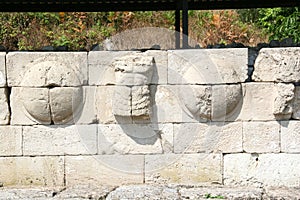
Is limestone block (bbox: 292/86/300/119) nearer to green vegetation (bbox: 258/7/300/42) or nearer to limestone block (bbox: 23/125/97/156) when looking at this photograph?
limestone block (bbox: 23/125/97/156)

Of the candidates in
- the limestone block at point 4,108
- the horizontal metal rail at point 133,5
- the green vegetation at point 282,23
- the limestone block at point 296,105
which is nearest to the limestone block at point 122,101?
the limestone block at point 4,108

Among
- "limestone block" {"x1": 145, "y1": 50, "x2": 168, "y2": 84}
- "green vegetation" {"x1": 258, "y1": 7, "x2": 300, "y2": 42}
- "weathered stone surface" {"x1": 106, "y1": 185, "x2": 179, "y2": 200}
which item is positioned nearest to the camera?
"weathered stone surface" {"x1": 106, "y1": 185, "x2": 179, "y2": 200}

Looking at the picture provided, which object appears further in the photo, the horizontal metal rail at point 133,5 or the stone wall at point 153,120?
the horizontal metal rail at point 133,5

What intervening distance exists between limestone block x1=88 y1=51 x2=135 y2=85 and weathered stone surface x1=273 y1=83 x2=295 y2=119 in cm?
153

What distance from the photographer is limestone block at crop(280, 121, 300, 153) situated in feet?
18.1

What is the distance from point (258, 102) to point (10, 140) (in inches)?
99.9

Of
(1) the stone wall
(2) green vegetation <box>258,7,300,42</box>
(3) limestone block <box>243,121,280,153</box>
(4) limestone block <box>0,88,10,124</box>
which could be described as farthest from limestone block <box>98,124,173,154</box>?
(2) green vegetation <box>258,7,300,42</box>

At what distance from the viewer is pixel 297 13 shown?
1265 centimetres

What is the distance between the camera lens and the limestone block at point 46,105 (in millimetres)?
5414

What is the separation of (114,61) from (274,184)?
2.03m

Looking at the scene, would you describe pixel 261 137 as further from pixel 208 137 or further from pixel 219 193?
pixel 219 193

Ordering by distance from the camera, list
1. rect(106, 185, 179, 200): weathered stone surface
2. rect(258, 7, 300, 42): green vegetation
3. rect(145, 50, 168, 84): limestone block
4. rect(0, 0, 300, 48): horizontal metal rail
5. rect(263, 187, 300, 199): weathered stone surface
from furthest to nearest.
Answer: rect(258, 7, 300, 42): green vegetation
rect(0, 0, 300, 48): horizontal metal rail
rect(145, 50, 168, 84): limestone block
rect(263, 187, 300, 199): weathered stone surface
rect(106, 185, 179, 200): weathered stone surface

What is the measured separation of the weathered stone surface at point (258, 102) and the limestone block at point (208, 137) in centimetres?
15

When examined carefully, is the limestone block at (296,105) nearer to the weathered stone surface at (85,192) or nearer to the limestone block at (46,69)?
the weathered stone surface at (85,192)
